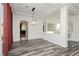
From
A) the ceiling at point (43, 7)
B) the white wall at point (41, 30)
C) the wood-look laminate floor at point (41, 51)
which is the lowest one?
the wood-look laminate floor at point (41, 51)

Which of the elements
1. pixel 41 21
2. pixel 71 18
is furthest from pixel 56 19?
pixel 71 18

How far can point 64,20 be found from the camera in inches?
230

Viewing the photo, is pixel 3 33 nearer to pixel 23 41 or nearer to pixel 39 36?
pixel 23 41

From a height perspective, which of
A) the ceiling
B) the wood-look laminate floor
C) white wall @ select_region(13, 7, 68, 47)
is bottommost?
the wood-look laminate floor

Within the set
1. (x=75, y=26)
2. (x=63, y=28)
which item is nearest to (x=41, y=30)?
(x=63, y=28)

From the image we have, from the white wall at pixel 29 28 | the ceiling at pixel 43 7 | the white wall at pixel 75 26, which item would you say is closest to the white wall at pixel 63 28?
the ceiling at pixel 43 7

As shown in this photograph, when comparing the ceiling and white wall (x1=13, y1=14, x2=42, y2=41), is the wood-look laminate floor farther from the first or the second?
the ceiling

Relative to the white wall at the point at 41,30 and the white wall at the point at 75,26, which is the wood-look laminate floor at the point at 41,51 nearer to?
the white wall at the point at 41,30

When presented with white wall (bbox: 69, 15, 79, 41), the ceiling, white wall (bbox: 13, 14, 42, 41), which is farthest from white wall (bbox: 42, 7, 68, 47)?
white wall (bbox: 69, 15, 79, 41)

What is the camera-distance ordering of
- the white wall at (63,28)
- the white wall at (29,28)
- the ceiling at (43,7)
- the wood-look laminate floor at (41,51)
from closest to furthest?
the wood-look laminate floor at (41,51)
the ceiling at (43,7)
the white wall at (63,28)
the white wall at (29,28)

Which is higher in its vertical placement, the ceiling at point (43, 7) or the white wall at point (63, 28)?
the ceiling at point (43, 7)

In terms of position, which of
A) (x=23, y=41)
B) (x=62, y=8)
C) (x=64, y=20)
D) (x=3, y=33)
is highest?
(x=62, y=8)

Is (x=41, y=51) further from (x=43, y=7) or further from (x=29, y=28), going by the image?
(x=29, y=28)

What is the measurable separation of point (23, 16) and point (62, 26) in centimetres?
251
